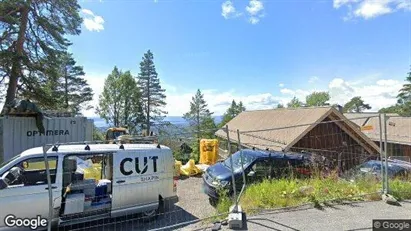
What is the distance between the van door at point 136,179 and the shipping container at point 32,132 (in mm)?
7470

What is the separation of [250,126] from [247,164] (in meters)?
16.5

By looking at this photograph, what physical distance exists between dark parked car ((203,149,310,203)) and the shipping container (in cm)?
771

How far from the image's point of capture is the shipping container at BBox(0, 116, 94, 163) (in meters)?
11.6

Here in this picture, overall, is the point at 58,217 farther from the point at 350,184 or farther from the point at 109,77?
the point at 109,77

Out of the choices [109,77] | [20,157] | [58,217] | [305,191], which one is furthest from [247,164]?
[109,77]

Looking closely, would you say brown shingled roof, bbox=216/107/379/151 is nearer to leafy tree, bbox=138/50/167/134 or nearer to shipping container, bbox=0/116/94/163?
shipping container, bbox=0/116/94/163

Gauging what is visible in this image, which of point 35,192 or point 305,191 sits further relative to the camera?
point 305,191

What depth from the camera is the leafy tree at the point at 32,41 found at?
1747 centimetres

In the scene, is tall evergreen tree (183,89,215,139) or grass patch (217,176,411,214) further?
tall evergreen tree (183,89,215,139)

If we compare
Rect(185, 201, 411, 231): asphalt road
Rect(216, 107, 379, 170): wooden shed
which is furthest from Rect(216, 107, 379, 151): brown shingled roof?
Rect(185, 201, 411, 231): asphalt road

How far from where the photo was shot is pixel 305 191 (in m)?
6.53

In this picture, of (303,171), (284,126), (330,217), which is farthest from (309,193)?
(284,126)

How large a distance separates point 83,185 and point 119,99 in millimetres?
40862

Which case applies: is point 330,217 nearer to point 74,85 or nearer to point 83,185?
point 83,185
